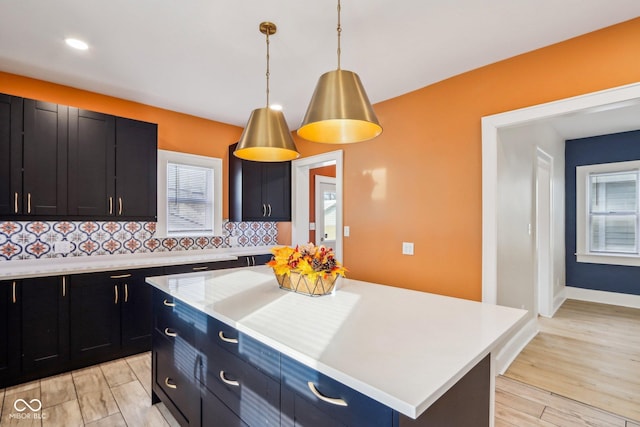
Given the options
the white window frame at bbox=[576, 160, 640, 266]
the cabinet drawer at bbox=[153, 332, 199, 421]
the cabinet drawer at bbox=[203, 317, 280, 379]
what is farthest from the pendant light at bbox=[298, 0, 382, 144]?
the white window frame at bbox=[576, 160, 640, 266]

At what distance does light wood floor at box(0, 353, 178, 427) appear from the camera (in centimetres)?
211

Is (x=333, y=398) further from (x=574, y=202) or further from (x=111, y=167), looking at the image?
(x=574, y=202)

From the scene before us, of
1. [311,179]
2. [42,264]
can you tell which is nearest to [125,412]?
[42,264]

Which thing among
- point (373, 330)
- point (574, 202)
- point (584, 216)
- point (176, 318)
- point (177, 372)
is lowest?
point (177, 372)

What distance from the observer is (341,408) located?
3.16 feet

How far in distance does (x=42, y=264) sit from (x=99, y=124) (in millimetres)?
1399

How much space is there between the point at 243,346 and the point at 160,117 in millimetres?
3302

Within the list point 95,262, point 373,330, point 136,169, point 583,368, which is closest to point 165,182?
point 136,169

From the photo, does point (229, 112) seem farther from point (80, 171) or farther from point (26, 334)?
point (26, 334)

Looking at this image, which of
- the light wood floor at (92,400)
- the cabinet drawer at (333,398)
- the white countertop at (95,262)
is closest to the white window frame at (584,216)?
the white countertop at (95,262)

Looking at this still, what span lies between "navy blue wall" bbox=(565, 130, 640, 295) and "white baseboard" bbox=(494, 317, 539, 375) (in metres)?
2.32

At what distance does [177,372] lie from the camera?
1940mm

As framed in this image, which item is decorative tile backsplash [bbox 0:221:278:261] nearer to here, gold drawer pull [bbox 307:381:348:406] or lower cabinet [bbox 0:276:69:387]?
lower cabinet [bbox 0:276:69:387]

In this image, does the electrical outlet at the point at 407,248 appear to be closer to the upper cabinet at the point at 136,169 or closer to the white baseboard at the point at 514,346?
the white baseboard at the point at 514,346
